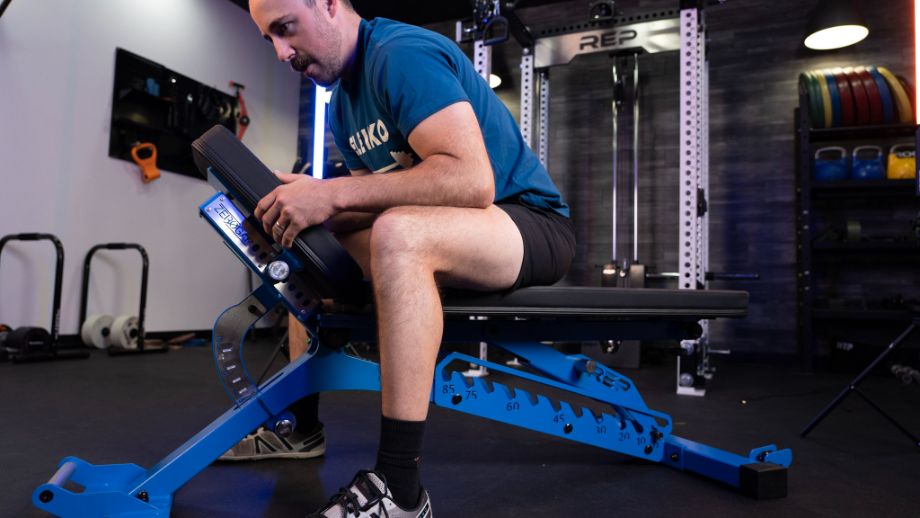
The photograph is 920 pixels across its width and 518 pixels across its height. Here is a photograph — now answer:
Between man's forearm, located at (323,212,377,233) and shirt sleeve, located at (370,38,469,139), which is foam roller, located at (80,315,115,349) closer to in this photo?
man's forearm, located at (323,212,377,233)

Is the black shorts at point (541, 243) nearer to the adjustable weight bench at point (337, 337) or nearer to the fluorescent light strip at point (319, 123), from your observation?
the adjustable weight bench at point (337, 337)

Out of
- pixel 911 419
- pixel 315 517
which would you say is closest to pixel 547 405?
pixel 315 517

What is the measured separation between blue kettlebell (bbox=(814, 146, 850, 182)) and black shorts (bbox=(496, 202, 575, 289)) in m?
3.17

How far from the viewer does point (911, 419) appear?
224 cm

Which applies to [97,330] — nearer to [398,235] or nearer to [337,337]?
[337,337]

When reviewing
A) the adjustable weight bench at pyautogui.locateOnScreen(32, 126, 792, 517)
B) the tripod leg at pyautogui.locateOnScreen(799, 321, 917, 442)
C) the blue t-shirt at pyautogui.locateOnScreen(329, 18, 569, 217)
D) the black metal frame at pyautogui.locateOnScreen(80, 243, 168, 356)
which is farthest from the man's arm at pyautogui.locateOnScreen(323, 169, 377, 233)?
the black metal frame at pyautogui.locateOnScreen(80, 243, 168, 356)

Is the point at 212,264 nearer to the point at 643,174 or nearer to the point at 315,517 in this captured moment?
the point at 643,174

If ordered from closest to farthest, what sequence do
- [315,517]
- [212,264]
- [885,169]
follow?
[315,517], [885,169], [212,264]

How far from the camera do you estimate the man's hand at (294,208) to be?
101cm

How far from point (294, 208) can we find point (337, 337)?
31 centimetres

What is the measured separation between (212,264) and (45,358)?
5.86ft

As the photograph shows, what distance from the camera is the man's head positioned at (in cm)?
120

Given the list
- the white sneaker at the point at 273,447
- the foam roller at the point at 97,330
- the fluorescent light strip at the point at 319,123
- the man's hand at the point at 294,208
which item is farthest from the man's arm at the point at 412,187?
the foam roller at the point at 97,330

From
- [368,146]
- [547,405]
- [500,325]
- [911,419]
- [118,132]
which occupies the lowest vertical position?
[911,419]
